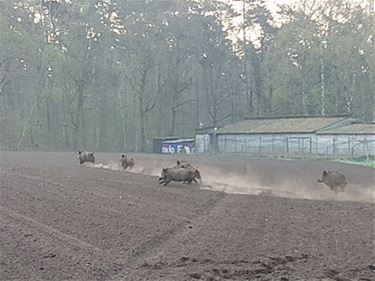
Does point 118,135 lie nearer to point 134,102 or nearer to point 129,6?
point 134,102

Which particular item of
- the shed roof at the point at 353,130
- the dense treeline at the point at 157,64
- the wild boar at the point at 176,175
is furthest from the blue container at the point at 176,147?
the wild boar at the point at 176,175

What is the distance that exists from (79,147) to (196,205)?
5493 centimetres

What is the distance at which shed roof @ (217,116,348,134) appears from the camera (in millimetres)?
57375

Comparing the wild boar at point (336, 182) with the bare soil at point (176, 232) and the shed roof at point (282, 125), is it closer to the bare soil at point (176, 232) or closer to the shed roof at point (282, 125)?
the bare soil at point (176, 232)

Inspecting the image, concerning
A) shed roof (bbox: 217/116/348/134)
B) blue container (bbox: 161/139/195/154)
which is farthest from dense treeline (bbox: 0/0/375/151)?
blue container (bbox: 161/139/195/154)

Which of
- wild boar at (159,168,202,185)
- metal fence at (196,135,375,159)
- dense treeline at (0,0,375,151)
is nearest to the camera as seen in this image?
wild boar at (159,168,202,185)

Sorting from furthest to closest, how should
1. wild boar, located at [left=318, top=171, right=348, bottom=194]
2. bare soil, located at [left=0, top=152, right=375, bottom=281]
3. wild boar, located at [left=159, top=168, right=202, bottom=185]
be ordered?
wild boar, located at [left=159, top=168, right=202, bottom=185], wild boar, located at [left=318, top=171, right=348, bottom=194], bare soil, located at [left=0, top=152, right=375, bottom=281]

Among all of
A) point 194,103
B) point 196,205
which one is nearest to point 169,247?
point 196,205

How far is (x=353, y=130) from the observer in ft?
171

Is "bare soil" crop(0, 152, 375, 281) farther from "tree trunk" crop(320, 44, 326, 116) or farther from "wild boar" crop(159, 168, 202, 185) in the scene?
"tree trunk" crop(320, 44, 326, 116)

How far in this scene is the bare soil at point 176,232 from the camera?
10570 mm

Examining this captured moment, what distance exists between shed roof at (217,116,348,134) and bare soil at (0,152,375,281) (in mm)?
34443

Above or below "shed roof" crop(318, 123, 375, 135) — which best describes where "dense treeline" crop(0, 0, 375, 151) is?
above

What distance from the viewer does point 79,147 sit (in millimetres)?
72188
